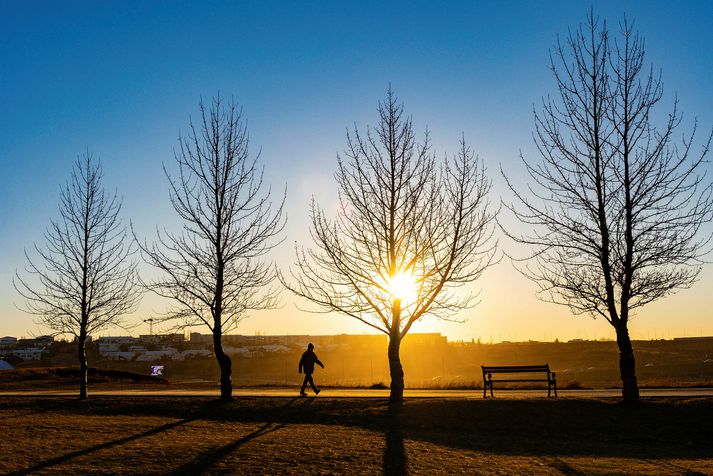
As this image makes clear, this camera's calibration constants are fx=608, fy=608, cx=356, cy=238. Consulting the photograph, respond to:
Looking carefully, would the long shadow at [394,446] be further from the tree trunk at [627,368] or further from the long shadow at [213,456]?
the tree trunk at [627,368]

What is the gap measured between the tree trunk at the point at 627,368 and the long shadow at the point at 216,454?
28.6 feet

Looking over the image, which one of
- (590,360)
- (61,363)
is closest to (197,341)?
(61,363)

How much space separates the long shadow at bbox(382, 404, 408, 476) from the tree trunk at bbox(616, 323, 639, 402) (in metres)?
5.76

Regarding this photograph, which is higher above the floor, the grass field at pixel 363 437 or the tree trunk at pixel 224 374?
the tree trunk at pixel 224 374

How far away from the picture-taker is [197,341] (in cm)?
16150

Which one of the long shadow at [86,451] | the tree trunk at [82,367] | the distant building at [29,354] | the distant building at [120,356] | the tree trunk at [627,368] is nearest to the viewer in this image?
the long shadow at [86,451]

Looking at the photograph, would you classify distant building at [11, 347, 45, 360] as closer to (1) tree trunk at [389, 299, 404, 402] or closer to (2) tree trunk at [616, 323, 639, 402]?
(1) tree trunk at [389, 299, 404, 402]

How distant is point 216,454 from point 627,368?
10.5 meters

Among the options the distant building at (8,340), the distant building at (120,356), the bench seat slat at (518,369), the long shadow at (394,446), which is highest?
the distant building at (8,340)

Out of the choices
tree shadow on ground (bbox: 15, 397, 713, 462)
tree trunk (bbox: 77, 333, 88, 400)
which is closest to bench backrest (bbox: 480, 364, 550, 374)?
tree shadow on ground (bbox: 15, 397, 713, 462)

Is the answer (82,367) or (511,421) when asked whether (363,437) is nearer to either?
(511,421)

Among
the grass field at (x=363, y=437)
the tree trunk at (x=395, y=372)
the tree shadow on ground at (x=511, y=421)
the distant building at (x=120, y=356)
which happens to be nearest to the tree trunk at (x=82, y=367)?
the grass field at (x=363, y=437)

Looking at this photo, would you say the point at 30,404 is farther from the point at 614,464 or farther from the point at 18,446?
the point at 614,464

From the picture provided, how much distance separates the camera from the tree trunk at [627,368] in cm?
1542
